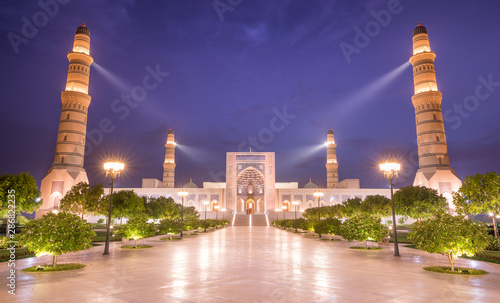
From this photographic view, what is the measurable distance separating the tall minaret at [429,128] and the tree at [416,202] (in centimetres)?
1341

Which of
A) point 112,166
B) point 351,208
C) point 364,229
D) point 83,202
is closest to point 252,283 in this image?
point 364,229

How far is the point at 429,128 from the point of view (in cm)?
4022

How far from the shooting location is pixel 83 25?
44.1 metres

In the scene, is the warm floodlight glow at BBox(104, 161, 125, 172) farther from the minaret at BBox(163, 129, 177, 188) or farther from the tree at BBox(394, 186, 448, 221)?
the minaret at BBox(163, 129, 177, 188)

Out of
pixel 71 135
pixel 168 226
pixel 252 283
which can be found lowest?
pixel 252 283

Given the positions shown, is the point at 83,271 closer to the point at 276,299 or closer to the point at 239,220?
the point at 276,299

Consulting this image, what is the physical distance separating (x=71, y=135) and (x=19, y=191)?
74.1 feet

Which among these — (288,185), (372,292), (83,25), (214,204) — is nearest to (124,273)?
(372,292)

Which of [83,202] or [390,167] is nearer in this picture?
[390,167]

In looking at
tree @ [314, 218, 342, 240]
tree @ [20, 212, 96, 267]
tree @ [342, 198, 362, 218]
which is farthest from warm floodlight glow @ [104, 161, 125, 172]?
tree @ [342, 198, 362, 218]

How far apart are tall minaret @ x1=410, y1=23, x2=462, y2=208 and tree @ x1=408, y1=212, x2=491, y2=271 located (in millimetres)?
33273

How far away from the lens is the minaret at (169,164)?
61.3 m

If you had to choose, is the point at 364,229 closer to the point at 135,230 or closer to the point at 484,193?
the point at 484,193

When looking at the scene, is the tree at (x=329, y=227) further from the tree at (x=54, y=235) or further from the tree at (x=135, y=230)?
the tree at (x=54, y=235)
